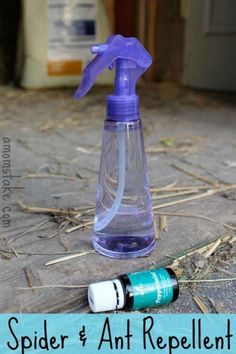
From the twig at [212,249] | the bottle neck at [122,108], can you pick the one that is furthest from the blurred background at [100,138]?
the bottle neck at [122,108]

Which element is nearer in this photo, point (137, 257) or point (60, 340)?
point (60, 340)

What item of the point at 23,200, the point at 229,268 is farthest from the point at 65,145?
the point at 229,268

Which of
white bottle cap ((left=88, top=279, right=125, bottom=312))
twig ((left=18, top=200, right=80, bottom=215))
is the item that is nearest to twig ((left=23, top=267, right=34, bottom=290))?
white bottle cap ((left=88, top=279, right=125, bottom=312))

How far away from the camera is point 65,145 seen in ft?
4.80

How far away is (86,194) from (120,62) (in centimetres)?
43

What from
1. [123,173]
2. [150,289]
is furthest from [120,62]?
[150,289]

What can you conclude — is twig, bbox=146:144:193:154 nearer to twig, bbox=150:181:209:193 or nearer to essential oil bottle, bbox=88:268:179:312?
twig, bbox=150:181:209:193

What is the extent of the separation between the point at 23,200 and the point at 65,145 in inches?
21.0

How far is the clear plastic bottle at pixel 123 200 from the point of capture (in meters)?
0.69

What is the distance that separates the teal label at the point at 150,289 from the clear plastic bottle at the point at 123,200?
113mm

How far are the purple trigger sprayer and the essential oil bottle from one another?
0.39 feet

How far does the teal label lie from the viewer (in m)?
0.57

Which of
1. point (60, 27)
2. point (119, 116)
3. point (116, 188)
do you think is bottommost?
point (116, 188)

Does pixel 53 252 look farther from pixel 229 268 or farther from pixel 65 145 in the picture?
pixel 65 145
